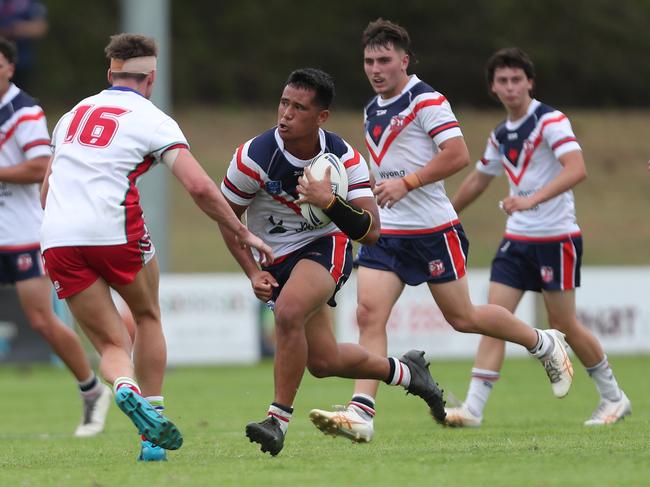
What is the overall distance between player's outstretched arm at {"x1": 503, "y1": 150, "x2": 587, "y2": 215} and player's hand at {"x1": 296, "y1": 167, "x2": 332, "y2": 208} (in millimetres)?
2185

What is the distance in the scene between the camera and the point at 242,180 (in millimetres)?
6824

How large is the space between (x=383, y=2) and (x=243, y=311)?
909 inches

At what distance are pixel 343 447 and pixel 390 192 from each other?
1519mm

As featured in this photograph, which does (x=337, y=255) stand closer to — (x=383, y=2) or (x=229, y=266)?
(x=229, y=266)

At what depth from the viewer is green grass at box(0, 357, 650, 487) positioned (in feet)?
19.0

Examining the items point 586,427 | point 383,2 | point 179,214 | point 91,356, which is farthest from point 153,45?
point 383,2

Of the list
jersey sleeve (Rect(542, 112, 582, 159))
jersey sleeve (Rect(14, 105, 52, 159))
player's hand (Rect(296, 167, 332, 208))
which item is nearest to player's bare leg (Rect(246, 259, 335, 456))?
player's hand (Rect(296, 167, 332, 208))

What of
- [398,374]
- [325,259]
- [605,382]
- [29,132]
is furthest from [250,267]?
[605,382]

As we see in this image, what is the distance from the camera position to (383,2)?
38.1m

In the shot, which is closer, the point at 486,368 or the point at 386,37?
the point at 386,37

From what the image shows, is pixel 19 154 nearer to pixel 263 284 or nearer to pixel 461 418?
pixel 263 284

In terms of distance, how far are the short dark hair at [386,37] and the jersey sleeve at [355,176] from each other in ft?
4.38

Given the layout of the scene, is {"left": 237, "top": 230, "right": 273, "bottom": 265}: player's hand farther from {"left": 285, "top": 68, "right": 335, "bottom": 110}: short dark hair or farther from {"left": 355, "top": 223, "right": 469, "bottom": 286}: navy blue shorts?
{"left": 355, "top": 223, "right": 469, "bottom": 286}: navy blue shorts

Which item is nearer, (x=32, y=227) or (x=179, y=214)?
(x=32, y=227)
